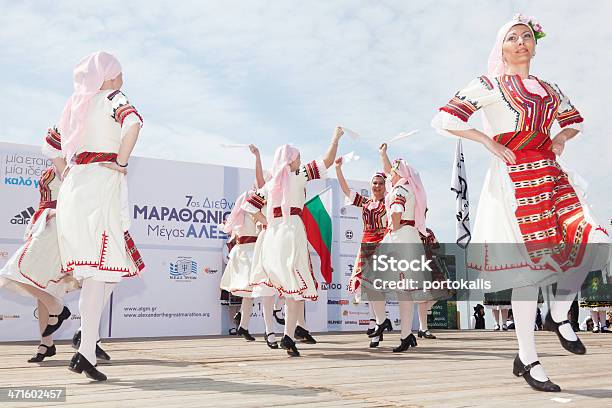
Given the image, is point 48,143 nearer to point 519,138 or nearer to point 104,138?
point 104,138

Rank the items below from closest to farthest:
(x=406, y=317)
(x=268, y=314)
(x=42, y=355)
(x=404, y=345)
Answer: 1. (x=42, y=355)
2. (x=404, y=345)
3. (x=406, y=317)
4. (x=268, y=314)

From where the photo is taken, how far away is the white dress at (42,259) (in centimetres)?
435

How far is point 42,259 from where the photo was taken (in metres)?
4.41

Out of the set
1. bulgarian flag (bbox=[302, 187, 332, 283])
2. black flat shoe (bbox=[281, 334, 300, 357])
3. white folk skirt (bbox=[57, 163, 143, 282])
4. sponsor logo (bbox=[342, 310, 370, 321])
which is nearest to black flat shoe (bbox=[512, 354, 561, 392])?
white folk skirt (bbox=[57, 163, 143, 282])

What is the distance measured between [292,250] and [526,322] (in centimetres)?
219

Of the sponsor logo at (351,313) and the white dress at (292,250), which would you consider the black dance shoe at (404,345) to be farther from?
the sponsor logo at (351,313)

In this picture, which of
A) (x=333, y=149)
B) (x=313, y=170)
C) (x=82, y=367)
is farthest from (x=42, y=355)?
(x=333, y=149)

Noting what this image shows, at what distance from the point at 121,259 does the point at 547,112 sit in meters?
2.17

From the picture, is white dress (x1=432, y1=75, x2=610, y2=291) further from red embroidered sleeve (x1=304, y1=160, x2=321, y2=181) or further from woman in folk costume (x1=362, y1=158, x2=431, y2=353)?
woman in folk costume (x1=362, y1=158, x2=431, y2=353)

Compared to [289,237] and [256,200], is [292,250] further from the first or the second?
[256,200]

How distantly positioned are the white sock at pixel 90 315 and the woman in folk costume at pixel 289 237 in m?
1.69

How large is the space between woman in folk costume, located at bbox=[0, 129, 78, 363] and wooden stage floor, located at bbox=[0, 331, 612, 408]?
33cm

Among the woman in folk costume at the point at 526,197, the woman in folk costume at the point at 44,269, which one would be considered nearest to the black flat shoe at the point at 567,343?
the woman in folk costume at the point at 526,197

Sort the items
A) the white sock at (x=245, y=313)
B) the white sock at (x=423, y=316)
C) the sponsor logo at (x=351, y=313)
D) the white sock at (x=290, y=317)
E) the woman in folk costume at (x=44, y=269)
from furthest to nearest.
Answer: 1. the sponsor logo at (x=351, y=313)
2. the white sock at (x=423, y=316)
3. the white sock at (x=245, y=313)
4. the white sock at (x=290, y=317)
5. the woman in folk costume at (x=44, y=269)
